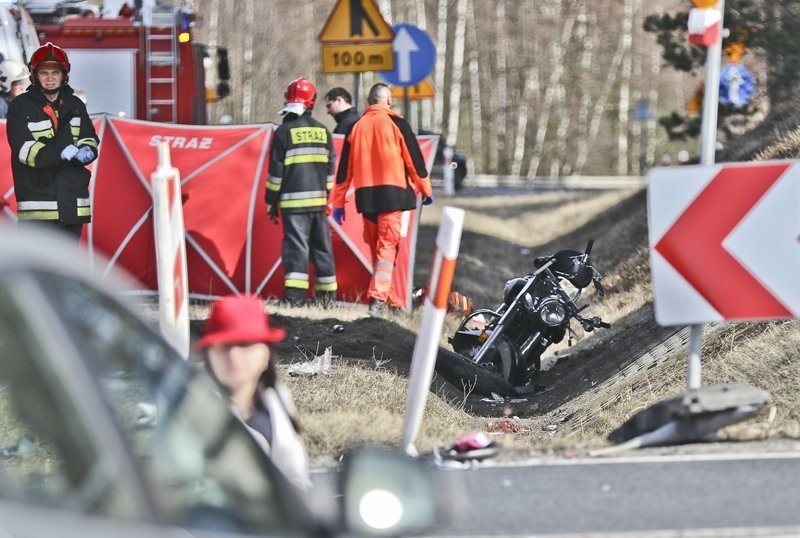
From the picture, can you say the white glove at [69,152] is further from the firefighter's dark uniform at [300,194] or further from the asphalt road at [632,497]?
the asphalt road at [632,497]

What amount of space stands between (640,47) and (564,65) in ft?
17.5

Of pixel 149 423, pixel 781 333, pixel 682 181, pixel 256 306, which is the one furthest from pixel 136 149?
pixel 149 423

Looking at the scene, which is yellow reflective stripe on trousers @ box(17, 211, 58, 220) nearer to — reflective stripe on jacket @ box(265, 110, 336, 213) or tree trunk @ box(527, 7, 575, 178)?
reflective stripe on jacket @ box(265, 110, 336, 213)

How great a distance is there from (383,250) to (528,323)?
198 cm

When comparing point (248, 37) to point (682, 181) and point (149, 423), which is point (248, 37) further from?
point (149, 423)

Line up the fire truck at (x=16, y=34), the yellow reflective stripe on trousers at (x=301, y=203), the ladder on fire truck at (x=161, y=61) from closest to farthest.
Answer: the yellow reflective stripe on trousers at (x=301, y=203) → the fire truck at (x=16, y=34) → the ladder on fire truck at (x=161, y=61)

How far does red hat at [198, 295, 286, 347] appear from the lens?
4.44m

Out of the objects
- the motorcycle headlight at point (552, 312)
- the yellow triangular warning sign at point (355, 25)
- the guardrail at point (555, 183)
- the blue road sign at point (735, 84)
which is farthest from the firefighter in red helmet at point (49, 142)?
the guardrail at point (555, 183)

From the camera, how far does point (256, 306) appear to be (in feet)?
14.8

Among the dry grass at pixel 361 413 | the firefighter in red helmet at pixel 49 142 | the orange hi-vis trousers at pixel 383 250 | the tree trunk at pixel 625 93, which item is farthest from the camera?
the tree trunk at pixel 625 93

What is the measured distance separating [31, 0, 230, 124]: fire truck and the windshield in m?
15.5

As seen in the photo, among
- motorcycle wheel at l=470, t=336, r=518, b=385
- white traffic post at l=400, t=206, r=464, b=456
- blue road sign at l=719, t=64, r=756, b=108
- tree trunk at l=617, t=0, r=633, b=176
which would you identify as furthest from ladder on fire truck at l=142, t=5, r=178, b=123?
tree trunk at l=617, t=0, r=633, b=176

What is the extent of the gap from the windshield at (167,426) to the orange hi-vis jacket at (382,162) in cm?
975

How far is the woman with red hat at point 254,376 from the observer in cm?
446
